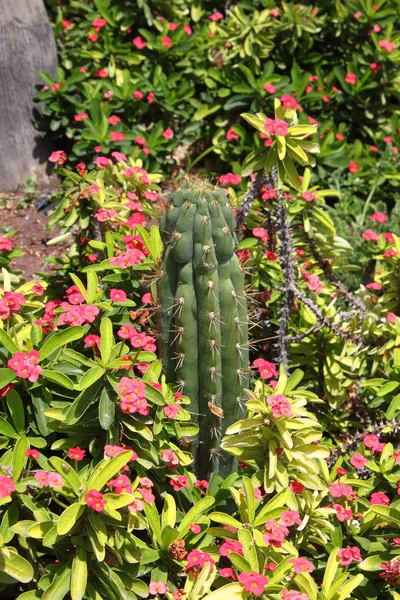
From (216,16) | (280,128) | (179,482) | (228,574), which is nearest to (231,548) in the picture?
(228,574)

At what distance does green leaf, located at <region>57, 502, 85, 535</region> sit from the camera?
89.7 inches

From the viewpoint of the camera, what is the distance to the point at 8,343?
2.72 meters

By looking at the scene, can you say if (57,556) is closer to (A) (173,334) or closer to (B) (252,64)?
(A) (173,334)

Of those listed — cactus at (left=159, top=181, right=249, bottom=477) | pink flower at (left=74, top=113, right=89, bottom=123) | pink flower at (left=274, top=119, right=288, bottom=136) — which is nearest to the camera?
cactus at (left=159, top=181, right=249, bottom=477)

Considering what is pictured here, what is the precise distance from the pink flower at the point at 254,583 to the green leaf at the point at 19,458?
0.75 metres

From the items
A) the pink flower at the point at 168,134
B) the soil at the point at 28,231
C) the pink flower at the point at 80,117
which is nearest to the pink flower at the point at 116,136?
the pink flower at the point at 80,117

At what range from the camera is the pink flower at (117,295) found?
9.91 feet

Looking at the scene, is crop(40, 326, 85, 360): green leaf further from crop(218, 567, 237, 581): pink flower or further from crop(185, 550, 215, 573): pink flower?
crop(218, 567, 237, 581): pink flower

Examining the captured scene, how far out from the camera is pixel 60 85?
18.4 feet

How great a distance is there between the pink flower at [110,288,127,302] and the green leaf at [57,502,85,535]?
91 cm

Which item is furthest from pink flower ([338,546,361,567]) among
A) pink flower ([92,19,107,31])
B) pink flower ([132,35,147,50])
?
pink flower ([92,19,107,31])

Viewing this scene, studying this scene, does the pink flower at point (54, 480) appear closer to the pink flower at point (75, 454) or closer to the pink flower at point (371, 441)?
the pink flower at point (75, 454)

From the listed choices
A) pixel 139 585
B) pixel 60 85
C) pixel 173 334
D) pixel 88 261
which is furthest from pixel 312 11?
pixel 139 585

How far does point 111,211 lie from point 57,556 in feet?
5.14
